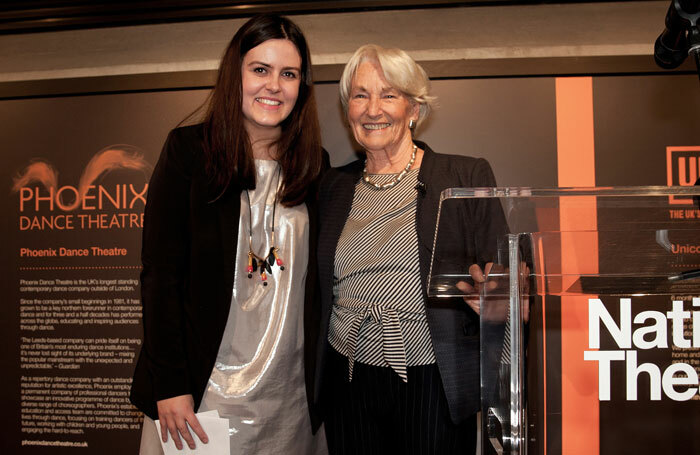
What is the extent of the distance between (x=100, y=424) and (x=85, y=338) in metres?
0.42

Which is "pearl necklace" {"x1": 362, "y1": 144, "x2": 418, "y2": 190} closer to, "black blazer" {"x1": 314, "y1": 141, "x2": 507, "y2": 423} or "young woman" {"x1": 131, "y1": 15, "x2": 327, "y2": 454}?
"black blazer" {"x1": 314, "y1": 141, "x2": 507, "y2": 423}

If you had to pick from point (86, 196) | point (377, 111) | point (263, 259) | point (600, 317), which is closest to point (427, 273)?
point (263, 259)

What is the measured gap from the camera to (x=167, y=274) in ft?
5.35

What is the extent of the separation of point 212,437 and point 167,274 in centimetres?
51

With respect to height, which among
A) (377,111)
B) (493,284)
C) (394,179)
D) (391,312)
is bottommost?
(391,312)

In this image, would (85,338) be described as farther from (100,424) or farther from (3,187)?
(3,187)

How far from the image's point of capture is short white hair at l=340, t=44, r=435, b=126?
1.90 meters

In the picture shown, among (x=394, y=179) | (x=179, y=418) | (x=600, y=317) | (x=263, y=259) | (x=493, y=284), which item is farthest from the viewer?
(x=394, y=179)

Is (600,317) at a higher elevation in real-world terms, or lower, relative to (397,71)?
lower

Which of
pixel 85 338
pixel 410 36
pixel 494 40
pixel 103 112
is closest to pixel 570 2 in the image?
pixel 494 40

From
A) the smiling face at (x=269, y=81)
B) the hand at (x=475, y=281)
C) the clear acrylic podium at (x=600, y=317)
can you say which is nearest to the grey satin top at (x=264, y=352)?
the smiling face at (x=269, y=81)

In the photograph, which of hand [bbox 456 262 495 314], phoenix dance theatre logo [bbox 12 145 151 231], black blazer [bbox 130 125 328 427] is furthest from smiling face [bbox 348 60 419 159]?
phoenix dance theatre logo [bbox 12 145 151 231]

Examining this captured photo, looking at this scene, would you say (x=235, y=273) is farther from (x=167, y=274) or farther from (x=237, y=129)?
(x=237, y=129)

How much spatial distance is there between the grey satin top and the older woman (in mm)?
89
